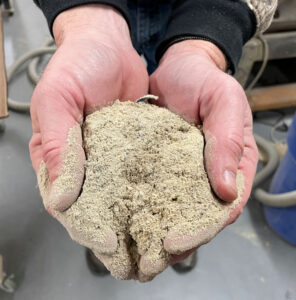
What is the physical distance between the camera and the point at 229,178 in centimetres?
54

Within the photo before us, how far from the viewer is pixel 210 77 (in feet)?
2.21

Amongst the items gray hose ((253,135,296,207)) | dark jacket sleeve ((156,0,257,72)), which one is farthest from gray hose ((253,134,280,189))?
dark jacket sleeve ((156,0,257,72))

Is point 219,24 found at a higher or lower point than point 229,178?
higher

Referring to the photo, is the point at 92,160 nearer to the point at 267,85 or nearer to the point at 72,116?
the point at 72,116

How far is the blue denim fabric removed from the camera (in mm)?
900

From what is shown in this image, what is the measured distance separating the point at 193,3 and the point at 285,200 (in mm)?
697

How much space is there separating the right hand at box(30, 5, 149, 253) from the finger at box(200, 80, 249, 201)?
20 cm

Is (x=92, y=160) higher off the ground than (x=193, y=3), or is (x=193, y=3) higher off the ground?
(x=193, y=3)

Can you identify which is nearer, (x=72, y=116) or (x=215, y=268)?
(x=72, y=116)

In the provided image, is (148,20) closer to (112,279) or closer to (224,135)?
(224,135)

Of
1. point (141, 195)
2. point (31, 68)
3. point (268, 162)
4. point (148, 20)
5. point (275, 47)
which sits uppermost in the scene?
point (148, 20)

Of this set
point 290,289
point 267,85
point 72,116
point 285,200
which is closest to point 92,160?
point 72,116

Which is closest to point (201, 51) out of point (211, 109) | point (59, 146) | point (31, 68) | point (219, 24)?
point (219, 24)

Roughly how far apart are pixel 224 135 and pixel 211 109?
85 millimetres
